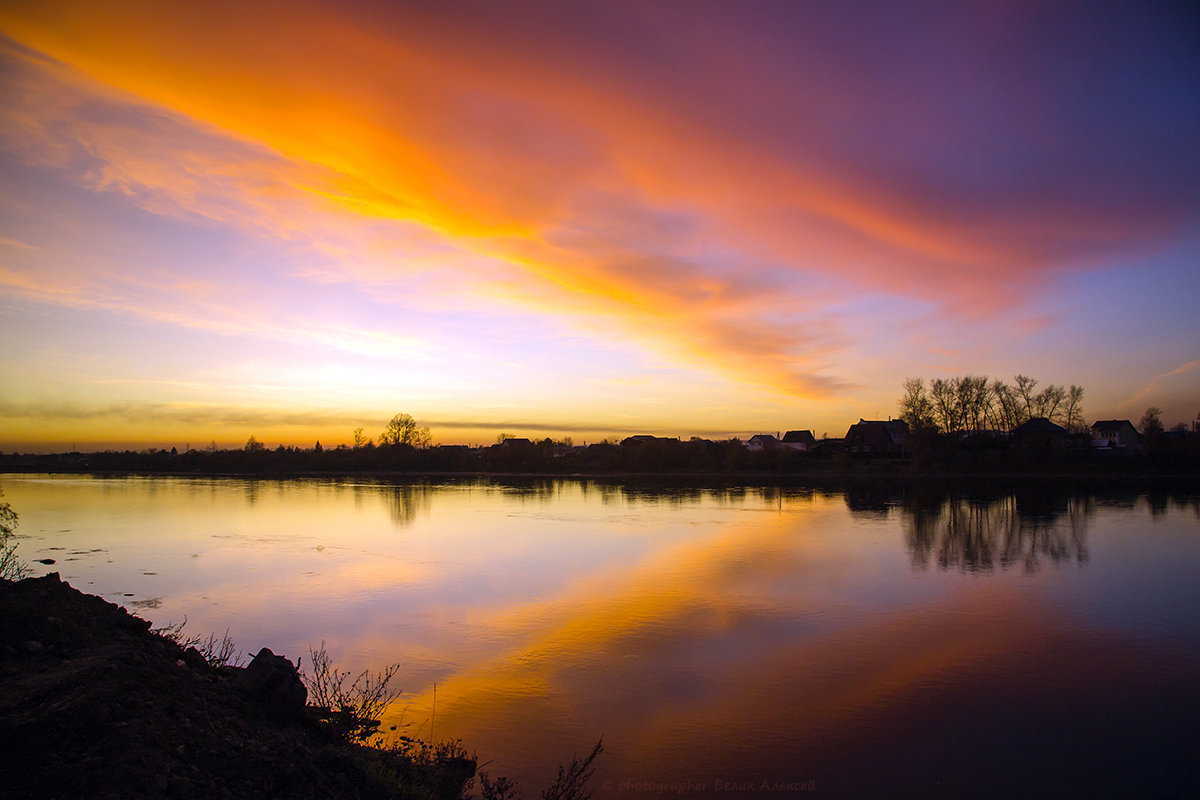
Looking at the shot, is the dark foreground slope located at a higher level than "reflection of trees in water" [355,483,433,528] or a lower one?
higher

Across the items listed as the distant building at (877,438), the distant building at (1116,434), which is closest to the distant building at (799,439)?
the distant building at (877,438)

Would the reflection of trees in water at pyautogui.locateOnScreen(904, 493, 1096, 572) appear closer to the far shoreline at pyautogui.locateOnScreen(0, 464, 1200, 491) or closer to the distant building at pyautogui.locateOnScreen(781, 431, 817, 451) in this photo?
the far shoreline at pyautogui.locateOnScreen(0, 464, 1200, 491)

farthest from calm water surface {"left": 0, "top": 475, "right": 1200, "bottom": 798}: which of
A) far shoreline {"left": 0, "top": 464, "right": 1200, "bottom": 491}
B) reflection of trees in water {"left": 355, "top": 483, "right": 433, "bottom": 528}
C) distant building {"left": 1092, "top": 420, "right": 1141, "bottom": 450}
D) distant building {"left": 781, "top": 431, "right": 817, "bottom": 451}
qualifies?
distant building {"left": 781, "top": 431, "right": 817, "bottom": 451}

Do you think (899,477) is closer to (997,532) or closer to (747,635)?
(997,532)

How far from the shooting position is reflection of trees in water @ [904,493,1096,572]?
22359mm

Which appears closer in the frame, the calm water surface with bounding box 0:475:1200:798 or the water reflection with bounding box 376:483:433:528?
the calm water surface with bounding box 0:475:1200:798

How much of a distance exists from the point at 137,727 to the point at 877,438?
317 ft

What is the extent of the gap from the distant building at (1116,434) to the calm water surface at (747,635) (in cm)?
7310

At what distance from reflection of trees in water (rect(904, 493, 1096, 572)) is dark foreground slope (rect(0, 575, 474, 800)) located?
19556 mm

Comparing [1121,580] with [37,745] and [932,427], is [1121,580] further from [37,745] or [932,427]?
[932,427]

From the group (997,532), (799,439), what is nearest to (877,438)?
(799,439)

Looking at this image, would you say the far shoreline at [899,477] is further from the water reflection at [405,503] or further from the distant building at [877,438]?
the water reflection at [405,503]

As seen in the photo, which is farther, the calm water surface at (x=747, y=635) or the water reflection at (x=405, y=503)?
the water reflection at (x=405, y=503)

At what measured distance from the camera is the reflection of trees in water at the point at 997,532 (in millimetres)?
22359
